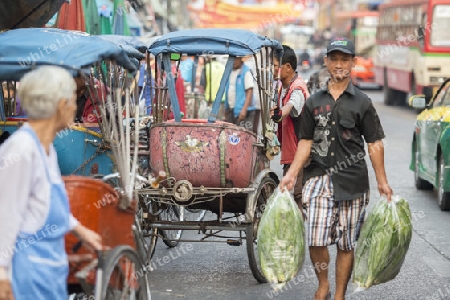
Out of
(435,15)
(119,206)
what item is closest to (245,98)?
(119,206)

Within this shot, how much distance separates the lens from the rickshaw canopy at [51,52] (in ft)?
18.1

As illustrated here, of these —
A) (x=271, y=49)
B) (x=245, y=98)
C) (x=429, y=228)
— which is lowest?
(x=429, y=228)

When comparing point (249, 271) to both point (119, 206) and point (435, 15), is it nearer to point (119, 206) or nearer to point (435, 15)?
point (119, 206)

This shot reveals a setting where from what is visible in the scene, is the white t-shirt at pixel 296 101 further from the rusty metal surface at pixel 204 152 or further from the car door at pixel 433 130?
the car door at pixel 433 130

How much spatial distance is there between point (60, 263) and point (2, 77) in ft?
6.27

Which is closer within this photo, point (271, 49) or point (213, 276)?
point (213, 276)

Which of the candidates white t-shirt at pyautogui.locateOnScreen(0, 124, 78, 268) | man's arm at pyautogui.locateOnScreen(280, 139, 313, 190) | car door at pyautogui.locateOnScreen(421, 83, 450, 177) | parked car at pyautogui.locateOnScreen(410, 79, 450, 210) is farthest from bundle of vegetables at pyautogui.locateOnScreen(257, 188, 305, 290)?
car door at pyautogui.locateOnScreen(421, 83, 450, 177)

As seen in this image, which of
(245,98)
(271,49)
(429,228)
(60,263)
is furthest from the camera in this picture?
(245,98)

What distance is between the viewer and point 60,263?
4160 mm

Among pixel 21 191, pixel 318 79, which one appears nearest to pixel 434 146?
pixel 318 79

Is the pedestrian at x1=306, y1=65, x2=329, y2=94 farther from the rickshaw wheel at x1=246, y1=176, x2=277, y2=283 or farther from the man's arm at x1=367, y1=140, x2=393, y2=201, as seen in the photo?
the man's arm at x1=367, y1=140, x2=393, y2=201

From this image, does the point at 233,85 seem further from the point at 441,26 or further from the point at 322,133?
the point at 441,26

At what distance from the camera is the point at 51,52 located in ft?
18.6

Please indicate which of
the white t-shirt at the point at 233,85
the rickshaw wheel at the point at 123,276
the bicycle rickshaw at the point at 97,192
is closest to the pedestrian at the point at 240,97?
the white t-shirt at the point at 233,85
